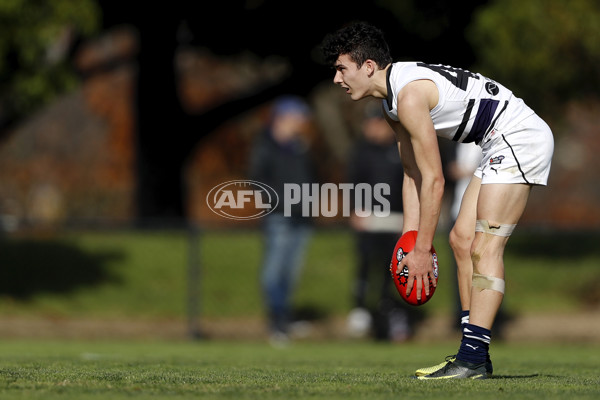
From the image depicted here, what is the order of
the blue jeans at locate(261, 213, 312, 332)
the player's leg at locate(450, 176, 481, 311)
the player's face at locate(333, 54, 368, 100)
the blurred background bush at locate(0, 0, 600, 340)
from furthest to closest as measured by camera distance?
the blurred background bush at locate(0, 0, 600, 340), the blue jeans at locate(261, 213, 312, 332), the player's leg at locate(450, 176, 481, 311), the player's face at locate(333, 54, 368, 100)

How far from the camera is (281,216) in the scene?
13.1 meters

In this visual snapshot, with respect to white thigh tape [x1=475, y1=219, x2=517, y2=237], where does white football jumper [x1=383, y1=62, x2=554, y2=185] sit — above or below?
above

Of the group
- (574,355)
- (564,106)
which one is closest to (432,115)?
(574,355)

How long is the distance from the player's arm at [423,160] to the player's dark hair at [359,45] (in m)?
0.37

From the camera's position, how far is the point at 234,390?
5730mm

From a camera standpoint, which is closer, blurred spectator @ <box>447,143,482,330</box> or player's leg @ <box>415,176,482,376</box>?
player's leg @ <box>415,176,482,376</box>

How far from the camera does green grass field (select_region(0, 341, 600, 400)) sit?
5.61m

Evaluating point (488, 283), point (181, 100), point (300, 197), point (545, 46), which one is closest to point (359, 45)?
point (488, 283)

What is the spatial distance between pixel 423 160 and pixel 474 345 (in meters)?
1.15

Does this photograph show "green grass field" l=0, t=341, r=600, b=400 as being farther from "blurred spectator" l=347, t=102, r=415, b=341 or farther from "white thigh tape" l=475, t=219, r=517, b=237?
"blurred spectator" l=347, t=102, r=415, b=341

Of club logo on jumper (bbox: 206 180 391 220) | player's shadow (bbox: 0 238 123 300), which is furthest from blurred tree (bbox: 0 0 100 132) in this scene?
club logo on jumper (bbox: 206 180 391 220)

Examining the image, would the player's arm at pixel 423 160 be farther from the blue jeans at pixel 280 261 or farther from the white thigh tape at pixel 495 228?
the blue jeans at pixel 280 261

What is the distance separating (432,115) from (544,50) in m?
10.6

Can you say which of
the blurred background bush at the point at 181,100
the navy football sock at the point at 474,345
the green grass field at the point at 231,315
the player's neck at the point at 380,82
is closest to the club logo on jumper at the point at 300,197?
the blurred background bush at the point at 181,100
